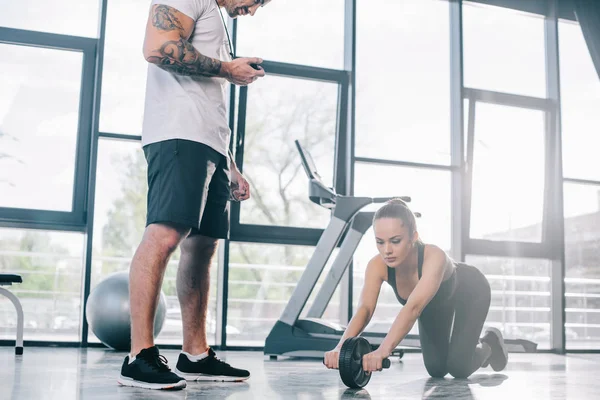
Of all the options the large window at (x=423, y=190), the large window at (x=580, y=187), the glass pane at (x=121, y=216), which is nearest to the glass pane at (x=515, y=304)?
the large window at (x=580, y=187)

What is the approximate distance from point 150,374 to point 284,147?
2629 millimetres

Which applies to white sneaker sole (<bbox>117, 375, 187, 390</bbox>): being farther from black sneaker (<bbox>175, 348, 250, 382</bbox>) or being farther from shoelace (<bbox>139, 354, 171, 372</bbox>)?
black sneaker (<bbox>175, 348, 250, 382</bbox>)

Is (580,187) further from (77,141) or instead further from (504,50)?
(77,141)

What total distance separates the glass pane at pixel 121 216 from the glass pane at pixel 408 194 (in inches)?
41.7

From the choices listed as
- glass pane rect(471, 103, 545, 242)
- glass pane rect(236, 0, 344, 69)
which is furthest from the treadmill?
glass pane rect(471, 103, 545, 242)

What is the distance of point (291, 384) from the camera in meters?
1.86

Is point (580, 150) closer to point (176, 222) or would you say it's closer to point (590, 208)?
point (590, 208)

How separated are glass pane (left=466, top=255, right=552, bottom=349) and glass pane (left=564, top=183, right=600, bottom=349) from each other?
8.1 inches

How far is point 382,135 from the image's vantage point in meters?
4.30

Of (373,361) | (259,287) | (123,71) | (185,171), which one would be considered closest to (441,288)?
(373,361)

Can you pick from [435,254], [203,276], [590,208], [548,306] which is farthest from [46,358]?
[590,208]

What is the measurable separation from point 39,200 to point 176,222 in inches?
93.5

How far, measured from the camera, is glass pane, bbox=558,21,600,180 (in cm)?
470

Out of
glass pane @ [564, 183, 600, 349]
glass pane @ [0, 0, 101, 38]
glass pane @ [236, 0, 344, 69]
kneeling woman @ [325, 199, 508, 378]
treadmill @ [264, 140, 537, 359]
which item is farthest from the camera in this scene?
glass pane @ [564, 183, 600, 349]
